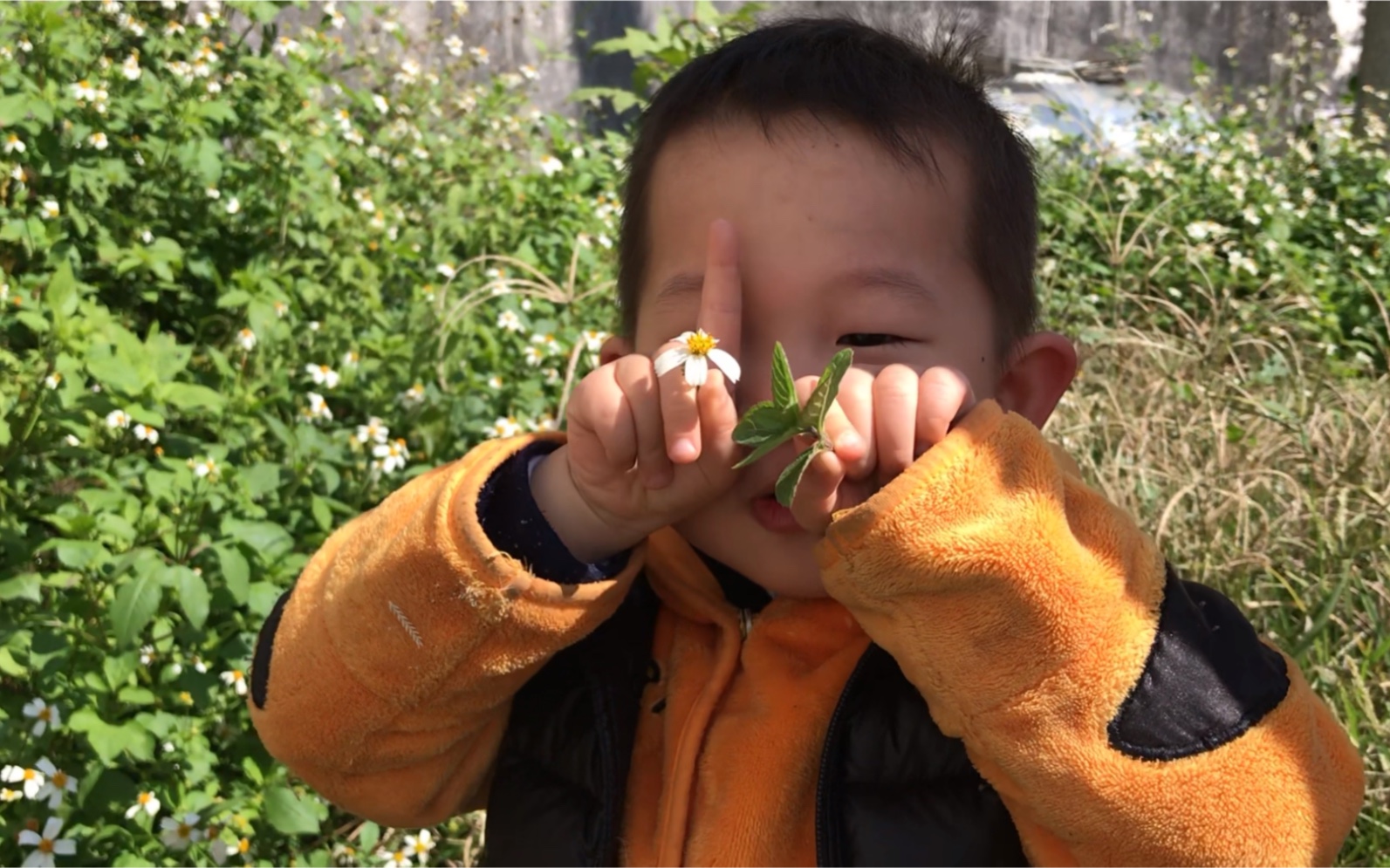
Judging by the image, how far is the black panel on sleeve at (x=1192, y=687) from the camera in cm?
105

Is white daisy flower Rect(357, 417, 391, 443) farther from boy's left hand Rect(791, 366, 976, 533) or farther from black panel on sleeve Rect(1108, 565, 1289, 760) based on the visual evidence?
black panel on sleeve Rect(1108, 565, 1289, 760)

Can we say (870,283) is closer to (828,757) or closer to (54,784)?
(828,757)

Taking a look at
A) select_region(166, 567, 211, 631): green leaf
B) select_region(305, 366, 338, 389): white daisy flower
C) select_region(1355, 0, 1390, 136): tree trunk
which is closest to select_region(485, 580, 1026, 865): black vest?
select_region(166, 567, 211, 631): green leaf

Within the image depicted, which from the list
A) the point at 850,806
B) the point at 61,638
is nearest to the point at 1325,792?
the point at 850,806

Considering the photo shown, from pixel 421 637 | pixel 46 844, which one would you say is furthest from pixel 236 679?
pixel 421 637

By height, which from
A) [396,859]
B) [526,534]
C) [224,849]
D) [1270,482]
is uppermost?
[526,534]

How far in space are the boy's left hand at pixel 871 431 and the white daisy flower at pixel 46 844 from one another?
1.11 meters

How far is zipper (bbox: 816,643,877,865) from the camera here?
3.72ft

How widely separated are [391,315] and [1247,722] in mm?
1911

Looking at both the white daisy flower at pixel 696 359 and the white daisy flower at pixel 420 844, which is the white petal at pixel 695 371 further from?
the white daisy flower at pixel 420 844

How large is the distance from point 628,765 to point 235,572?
0.67 meters

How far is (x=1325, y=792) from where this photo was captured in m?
1.11

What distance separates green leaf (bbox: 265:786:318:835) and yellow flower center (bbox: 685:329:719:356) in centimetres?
105

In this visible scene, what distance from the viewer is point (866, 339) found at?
3.65 feet
